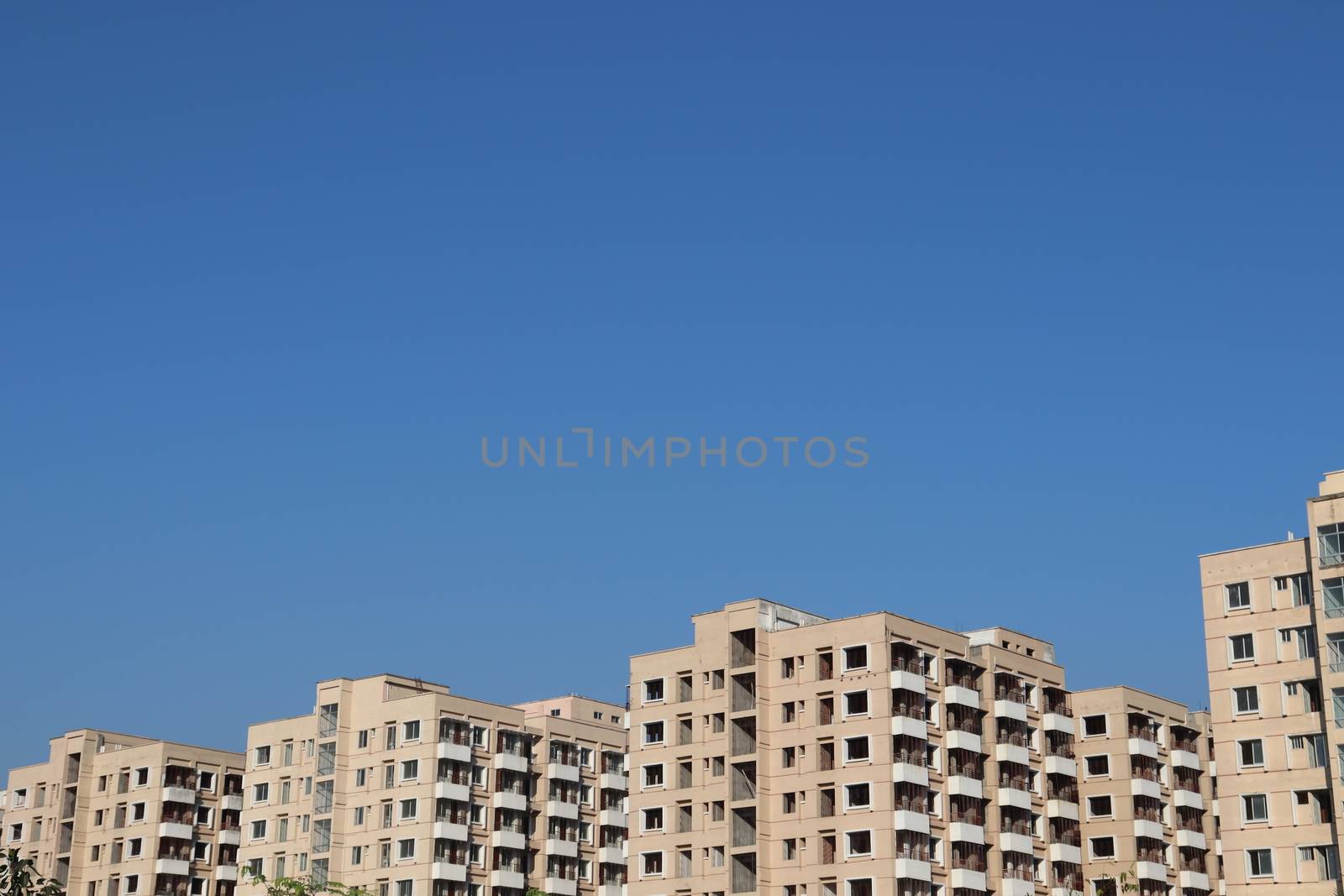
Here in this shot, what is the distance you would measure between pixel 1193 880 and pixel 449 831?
55.3m

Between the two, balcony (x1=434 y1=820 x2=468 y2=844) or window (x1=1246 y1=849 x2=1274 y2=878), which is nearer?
window (x1=1246 y1=849 x2=1274 y2=878)

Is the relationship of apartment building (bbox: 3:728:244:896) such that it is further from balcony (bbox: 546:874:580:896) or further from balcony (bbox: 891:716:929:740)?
balcony (bbox: 891:716:929:740)

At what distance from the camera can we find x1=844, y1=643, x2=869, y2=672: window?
382 ft

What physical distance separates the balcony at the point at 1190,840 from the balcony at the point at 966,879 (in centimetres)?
2325

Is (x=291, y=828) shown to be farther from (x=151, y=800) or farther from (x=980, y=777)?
(x=980, y=777)

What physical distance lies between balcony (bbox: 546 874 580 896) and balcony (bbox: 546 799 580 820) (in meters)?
4.92

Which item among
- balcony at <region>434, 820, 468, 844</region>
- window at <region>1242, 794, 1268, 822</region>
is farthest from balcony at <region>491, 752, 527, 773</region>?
window at <region>1242, 794, 1268, 822</region>

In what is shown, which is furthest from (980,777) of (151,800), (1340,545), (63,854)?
(63,854)

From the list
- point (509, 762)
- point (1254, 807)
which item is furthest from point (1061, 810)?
point (509, 762)

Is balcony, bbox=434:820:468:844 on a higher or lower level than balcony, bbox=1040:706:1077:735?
lower

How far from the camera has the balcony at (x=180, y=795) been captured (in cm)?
15500

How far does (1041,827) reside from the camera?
407 ft

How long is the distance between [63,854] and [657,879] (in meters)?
66.5

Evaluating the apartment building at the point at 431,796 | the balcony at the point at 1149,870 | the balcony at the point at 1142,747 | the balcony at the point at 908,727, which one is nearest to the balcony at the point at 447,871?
the apartment building at the point at 431,796
